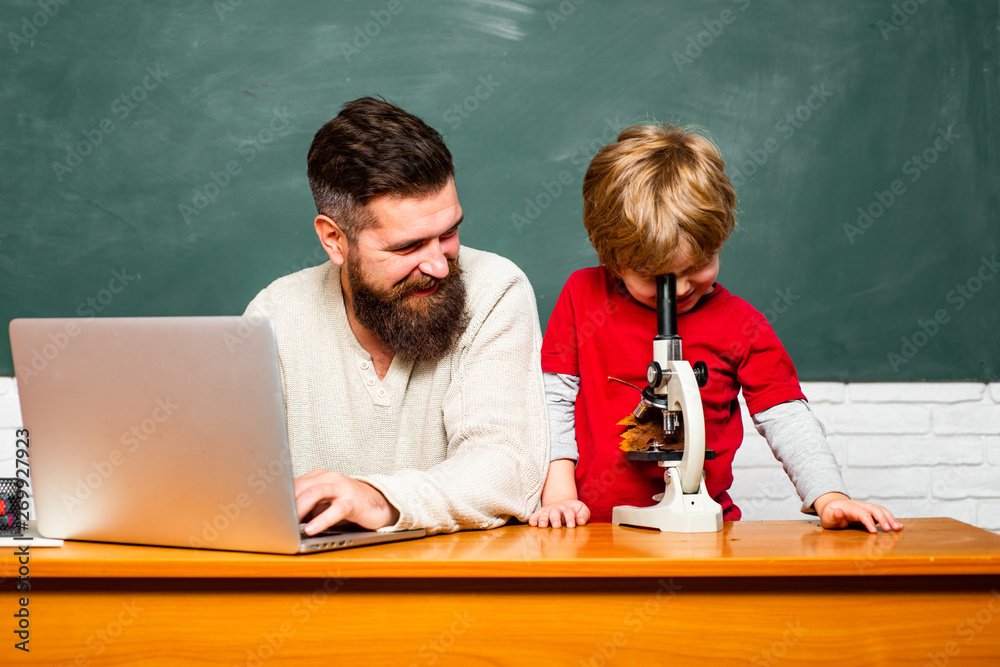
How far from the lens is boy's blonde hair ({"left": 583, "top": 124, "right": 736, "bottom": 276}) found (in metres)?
1.45

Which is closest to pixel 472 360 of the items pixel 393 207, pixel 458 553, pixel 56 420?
pixel 393 207

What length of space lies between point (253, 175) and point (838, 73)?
1.70m

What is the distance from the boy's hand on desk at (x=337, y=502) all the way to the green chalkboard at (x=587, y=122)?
4.16 ft

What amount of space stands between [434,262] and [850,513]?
88 centimetres

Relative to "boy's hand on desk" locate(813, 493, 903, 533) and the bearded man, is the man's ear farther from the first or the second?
"boy's hand on desk" locate(813, 493, 903, 533)

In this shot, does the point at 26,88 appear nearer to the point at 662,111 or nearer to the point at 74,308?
the point at 74,308

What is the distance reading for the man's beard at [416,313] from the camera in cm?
164

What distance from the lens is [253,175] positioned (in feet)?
7.70

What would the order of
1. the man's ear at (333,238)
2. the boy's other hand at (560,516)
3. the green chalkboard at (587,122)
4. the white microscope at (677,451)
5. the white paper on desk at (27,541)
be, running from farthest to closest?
the green chalkboard at (587,122) < the man's ear at (333,238) < the boy's other hand at (560,516) < the white microscope at (677,451) < the white paper on desk at (27,541)

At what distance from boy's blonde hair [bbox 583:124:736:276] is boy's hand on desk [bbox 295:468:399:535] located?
0.63 m

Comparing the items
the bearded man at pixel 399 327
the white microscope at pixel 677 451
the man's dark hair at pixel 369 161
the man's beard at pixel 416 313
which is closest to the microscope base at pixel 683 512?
the white microscope at pixel 677 451

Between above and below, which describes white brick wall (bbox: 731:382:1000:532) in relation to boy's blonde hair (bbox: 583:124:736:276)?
below

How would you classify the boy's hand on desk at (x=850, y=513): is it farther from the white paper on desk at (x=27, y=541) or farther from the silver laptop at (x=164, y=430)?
the white paper on desk at (x=27, y=541)

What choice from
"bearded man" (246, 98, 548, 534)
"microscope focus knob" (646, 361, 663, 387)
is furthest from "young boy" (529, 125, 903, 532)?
"microscope focus knob" (646, 361, 663, 387)
